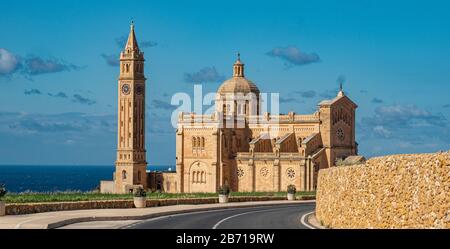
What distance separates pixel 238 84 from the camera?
337 feet

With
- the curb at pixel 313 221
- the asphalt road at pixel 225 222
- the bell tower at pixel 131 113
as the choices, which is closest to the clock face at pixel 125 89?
the bell tower at pixel 131 113

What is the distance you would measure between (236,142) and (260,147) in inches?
116

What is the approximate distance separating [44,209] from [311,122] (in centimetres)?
5857

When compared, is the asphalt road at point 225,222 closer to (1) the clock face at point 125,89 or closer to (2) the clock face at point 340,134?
(2) the clock face at point 340,134

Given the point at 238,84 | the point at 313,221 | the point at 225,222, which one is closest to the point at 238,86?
the point at 238,84

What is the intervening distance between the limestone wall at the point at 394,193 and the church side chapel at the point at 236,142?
5951 centimetres

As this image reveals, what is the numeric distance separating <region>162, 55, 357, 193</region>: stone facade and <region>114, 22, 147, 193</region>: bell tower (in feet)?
15.7

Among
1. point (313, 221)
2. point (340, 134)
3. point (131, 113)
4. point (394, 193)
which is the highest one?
point (131, 113)

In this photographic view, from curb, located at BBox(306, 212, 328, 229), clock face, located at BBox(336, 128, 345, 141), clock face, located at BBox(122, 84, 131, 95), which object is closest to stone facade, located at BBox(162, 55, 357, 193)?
clock face, located at BBox(336, 128, 345, 141)

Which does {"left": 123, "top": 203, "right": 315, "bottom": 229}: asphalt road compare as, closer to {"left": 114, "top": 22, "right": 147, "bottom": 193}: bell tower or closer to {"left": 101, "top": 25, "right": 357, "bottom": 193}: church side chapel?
{"left": 101, "top": 25, "right": 357, "bottom": 193}: church side chapel

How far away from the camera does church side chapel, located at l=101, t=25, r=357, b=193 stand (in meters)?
91.2

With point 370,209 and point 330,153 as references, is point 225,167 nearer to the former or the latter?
point 330,153

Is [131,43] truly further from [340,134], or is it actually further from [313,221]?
[313,221]
